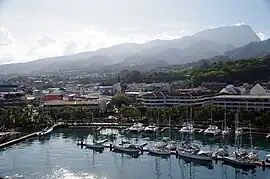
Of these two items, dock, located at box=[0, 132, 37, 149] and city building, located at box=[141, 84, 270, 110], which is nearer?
dock, located at box=[0, 132, 37, 149]

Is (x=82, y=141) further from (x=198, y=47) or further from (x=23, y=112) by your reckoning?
(x=198, y=47)

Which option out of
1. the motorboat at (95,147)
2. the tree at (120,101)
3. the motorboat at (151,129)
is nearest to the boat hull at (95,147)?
the motorboat at (95,147)

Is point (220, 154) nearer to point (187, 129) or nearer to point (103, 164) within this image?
point (103, 164)

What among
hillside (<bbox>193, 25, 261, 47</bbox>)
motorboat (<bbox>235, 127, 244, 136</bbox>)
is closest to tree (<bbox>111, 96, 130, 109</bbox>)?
motorboat (<bbox>235, 127, 244, 136</bbox>)

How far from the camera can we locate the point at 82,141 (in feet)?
36.2

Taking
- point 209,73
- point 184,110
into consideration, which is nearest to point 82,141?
point 184,110

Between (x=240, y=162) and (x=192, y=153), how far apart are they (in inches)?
44.7

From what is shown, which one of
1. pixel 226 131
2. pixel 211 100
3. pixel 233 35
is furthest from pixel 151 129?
Result: pixel 233 35

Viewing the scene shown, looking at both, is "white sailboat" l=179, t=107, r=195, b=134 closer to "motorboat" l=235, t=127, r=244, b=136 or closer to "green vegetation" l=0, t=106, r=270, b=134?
"green vegetation" l=0, t=106, r=270, b=134

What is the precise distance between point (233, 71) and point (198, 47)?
68.1 m

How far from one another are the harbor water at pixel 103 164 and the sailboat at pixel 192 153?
7.0 inches

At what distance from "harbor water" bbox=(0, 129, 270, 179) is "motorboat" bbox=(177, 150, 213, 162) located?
17cm

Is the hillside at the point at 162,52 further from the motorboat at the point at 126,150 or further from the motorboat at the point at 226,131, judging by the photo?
the motorboat at the point at 126,150

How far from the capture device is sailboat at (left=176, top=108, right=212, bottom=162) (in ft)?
28.5
